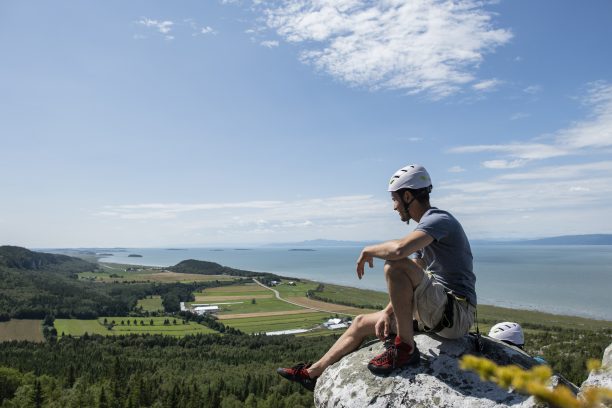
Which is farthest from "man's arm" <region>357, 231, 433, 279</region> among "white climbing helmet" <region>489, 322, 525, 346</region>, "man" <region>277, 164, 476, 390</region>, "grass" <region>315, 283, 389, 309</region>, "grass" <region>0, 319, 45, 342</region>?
"grass" <region>0, 319, 45, 342</region>

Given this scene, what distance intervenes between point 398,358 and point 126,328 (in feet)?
438

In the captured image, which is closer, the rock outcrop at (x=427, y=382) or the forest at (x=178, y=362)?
the rock outcrop at (x=427, y=382)

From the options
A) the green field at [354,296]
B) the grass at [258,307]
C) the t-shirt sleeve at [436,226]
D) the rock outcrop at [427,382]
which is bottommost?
the grass at [258,307]

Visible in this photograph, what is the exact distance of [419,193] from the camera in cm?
638

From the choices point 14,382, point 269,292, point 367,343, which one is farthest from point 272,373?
point 269,292

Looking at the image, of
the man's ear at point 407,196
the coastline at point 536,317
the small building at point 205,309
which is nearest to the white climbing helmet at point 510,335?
the man's ear at point 407,196

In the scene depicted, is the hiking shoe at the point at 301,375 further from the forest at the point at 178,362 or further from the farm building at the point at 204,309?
the farm building at the point at 204,309

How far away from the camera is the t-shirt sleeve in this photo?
5805mm

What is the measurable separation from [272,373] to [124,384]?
22789 mm

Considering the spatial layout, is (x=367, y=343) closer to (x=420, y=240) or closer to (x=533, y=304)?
(x=420, y=240)

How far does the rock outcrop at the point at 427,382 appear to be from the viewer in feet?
16.8

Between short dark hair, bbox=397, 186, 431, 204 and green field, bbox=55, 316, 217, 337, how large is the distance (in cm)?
11317

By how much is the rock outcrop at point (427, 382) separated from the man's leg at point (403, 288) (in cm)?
46

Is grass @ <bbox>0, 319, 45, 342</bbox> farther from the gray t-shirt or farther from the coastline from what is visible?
the gray t-shirt
